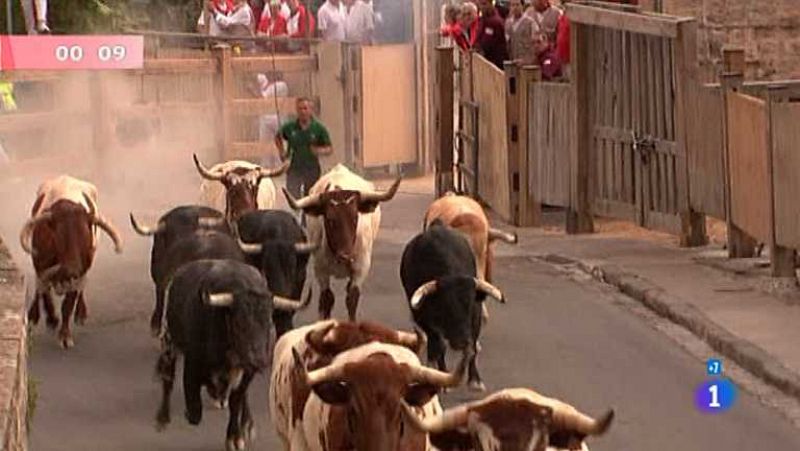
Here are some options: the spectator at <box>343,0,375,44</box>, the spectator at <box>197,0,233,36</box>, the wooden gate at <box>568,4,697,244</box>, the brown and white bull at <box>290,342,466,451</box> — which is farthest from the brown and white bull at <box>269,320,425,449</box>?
the spectator at <box>343,0,375,44</box>

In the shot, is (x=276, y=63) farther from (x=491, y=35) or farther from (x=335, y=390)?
(x=335, y=390)

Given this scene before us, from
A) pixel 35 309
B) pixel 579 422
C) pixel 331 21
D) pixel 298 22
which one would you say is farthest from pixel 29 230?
pixel 331 21

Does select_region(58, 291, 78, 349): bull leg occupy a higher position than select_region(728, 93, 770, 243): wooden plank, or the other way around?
select_region(728, 93, 770, 243): wooden plank

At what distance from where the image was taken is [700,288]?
65.4 ft

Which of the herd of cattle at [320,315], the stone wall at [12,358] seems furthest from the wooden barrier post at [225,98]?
the stone wall at [12,358]

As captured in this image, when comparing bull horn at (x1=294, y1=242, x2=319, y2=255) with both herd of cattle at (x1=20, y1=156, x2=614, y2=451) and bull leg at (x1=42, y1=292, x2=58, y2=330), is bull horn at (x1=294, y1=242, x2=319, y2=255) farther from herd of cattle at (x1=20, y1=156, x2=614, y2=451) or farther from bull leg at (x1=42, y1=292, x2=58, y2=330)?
bull leg at (x1=42, y1=292, x2=58, y2=330)

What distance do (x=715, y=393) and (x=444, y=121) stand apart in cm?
1315

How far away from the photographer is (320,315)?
19.0 meters

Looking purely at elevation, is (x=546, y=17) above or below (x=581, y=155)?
above

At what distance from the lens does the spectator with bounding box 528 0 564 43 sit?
26656 millimetres

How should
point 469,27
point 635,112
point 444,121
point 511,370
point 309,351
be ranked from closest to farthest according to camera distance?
point 309,351, point 511,370, point 635,112, point 469,27, point 444,121

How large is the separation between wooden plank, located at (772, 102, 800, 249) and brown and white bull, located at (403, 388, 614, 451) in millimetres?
9788

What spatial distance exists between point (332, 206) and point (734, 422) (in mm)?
4189

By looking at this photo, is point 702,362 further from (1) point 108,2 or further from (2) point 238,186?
(1) point 108,2
